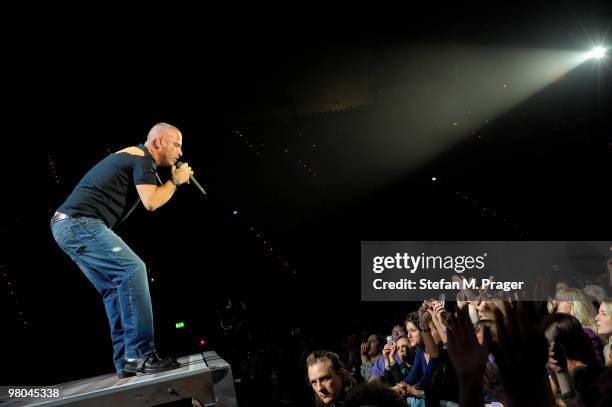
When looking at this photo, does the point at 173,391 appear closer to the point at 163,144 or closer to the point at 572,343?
the point at 163,144

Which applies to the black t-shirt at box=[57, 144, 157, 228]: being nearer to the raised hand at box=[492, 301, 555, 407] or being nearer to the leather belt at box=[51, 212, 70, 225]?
the leather belt at box=[51, 212, 70, 225]

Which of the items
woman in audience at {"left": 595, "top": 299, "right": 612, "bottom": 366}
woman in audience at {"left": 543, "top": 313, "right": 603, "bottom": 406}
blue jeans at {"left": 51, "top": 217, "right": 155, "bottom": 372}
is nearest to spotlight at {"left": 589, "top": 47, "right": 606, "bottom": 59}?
woman in audience at {"left": 595, "top": 299, "right": 612, "bottom": 366}

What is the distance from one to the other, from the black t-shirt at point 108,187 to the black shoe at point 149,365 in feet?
3.04

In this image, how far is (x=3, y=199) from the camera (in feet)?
14.5

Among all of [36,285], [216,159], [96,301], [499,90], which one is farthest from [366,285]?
[36,285]

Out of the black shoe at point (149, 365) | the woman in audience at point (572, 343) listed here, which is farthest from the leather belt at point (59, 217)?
the woman in audience at point (572, 343)

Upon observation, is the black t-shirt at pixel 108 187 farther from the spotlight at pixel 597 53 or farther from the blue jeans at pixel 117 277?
the spotlight at pixel 597 53

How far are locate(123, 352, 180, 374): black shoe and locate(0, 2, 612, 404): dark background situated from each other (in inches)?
126

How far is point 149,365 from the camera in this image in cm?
229

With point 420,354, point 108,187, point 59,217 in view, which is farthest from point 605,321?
point 59,217

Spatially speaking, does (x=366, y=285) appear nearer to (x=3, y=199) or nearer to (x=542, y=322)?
(x=3, y=199)

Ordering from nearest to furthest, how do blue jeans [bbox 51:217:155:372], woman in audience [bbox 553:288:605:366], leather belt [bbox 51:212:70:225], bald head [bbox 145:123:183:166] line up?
blue jeans [bbox 51:217:155:372] < leather belt [bbox 51:212:70:225] < bald head [bbox 145:123:183:166] < woman in audience [bbox 553:288:605:366]

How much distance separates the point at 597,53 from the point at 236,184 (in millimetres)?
8124

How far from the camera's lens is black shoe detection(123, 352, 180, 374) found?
225 centimetres
